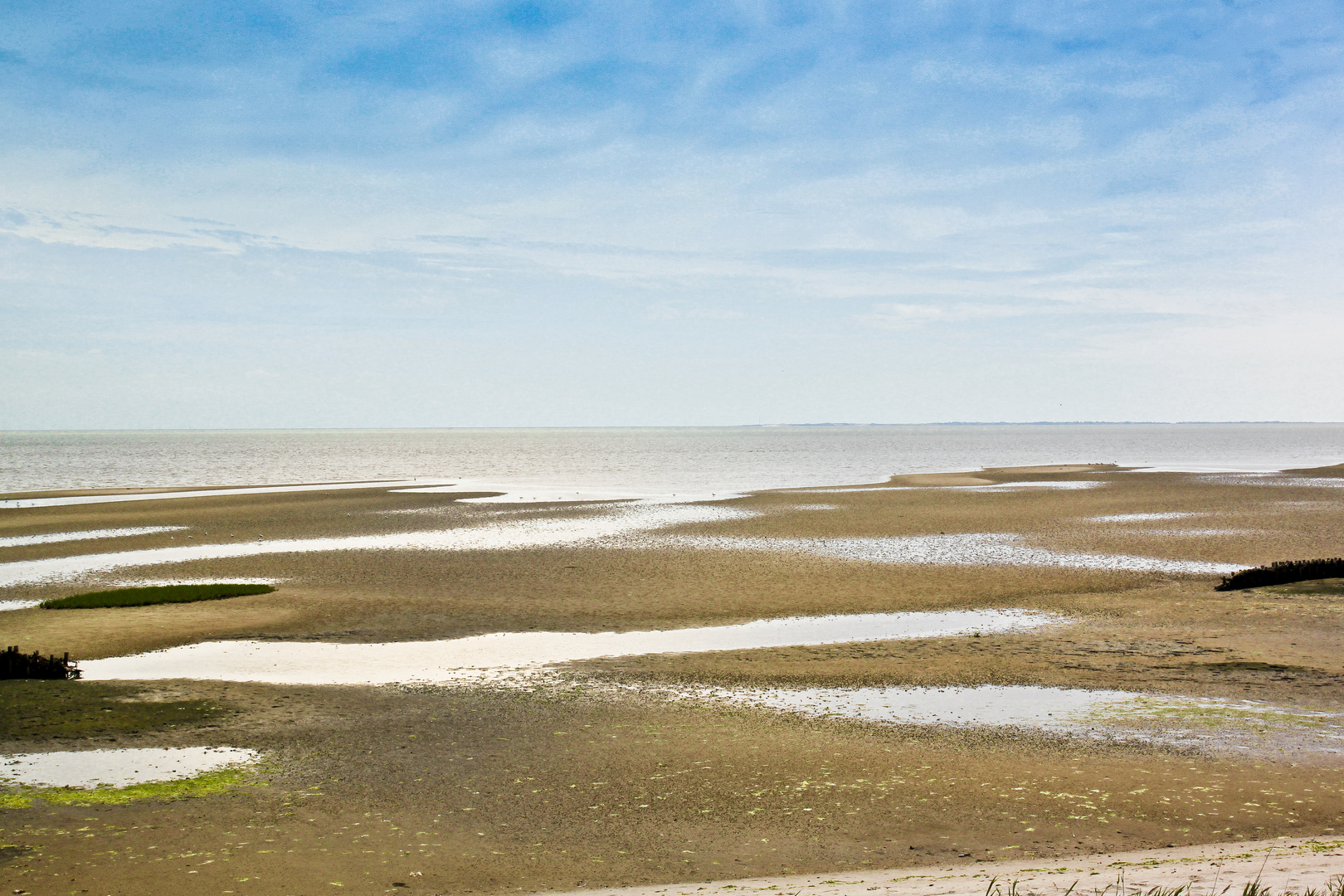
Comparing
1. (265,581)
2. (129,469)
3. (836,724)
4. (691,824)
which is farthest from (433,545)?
(129,469)

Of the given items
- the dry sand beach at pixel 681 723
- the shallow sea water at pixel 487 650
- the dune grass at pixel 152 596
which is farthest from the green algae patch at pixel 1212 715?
the dune grass at pixel 152 596

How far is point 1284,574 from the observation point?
998 inches

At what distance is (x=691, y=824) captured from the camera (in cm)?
1052

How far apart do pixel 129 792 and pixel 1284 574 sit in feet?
86.4

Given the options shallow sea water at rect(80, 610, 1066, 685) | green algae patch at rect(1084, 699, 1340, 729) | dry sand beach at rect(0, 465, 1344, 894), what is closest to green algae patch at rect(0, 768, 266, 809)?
dry sand beach at rect(0, 465, 1344, 894)

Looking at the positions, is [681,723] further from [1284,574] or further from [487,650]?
[1284,574]

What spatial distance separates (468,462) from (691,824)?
124 m

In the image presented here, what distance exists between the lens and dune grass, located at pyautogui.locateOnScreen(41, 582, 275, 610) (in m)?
25.3

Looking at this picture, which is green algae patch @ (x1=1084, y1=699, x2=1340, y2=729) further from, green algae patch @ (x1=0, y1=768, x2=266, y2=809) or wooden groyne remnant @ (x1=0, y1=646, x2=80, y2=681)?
wooden groyne remnant @ (x1=0, y1=646, x2=80, y2=681)

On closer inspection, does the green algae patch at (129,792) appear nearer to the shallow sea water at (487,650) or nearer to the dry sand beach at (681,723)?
the dry sand beach at (681,723)

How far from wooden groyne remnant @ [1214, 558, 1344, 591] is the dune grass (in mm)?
26345

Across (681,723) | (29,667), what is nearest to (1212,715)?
(681,723)

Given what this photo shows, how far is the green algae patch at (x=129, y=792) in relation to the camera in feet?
36.3

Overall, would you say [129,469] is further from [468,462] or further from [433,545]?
[433,545]
